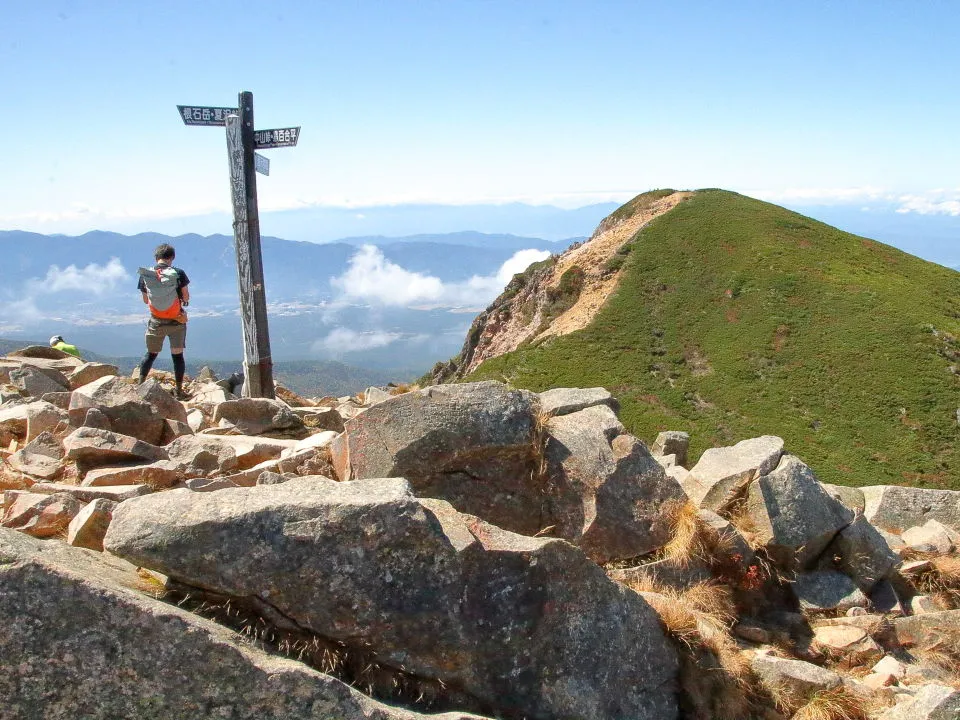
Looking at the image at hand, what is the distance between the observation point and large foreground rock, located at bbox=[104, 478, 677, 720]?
5.55 metres

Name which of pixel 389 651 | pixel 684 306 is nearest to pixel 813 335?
pixel 684 306

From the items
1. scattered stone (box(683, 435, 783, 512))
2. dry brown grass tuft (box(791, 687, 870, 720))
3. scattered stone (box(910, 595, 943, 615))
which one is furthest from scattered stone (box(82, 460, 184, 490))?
scattered stone (box(910, 595, 943, 615))

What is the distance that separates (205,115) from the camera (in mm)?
14398

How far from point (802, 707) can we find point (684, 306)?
6684 cm

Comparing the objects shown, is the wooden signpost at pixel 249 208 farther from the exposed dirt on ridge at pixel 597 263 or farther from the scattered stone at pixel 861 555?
the exposed dirt on ridge at pixel 597 263

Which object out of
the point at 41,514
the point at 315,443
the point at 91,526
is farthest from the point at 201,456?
the point at 91,526

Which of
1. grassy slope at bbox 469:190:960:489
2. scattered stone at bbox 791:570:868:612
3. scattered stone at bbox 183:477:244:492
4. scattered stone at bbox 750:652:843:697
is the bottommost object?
grassy slope at bbox 469:190:960:489

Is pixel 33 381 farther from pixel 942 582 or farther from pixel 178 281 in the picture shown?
pixel 942 582

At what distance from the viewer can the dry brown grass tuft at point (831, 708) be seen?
7.00m

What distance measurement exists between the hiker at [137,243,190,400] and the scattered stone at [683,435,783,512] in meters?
10.8

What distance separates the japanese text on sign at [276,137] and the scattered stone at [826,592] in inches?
478

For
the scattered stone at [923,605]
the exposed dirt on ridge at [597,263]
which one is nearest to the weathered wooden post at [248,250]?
the scattered stone at [923,605]

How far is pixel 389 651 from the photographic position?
570 cm

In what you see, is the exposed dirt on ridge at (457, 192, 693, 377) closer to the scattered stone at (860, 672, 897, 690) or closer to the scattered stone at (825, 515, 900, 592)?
the scattered stone at (825, 515, 900, 592)
